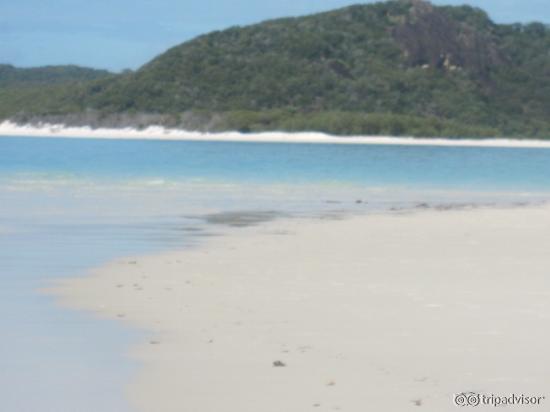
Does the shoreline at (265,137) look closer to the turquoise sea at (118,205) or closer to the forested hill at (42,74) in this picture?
the turquoise sea at (118,205)

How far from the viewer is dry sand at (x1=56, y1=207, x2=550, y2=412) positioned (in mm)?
6473

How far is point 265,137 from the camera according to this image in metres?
70.2

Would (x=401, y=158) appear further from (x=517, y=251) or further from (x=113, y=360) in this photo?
(x=113, y=360)

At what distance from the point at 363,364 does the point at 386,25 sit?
85.1 meters

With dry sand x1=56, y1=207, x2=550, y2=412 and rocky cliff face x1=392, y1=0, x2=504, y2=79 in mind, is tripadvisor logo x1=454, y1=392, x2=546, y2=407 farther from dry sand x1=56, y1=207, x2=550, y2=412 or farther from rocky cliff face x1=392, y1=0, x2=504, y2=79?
rocky cliff face x1=392, y1=0, x2=504, y2=79

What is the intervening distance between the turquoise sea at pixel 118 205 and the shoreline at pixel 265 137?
22.6 meters

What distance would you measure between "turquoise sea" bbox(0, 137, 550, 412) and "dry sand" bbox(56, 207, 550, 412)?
0.31 m

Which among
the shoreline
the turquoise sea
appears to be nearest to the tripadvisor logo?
the turquoise sea

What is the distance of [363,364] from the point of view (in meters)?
7.02

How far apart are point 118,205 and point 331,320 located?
11401mm

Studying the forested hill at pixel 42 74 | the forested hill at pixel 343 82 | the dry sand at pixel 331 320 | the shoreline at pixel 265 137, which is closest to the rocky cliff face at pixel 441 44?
the forested hill at pixel 343 82

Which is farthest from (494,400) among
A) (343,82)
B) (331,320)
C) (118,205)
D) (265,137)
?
(343,82)

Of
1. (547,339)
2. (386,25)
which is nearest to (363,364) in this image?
(547,339)

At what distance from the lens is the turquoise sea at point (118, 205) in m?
6.91
